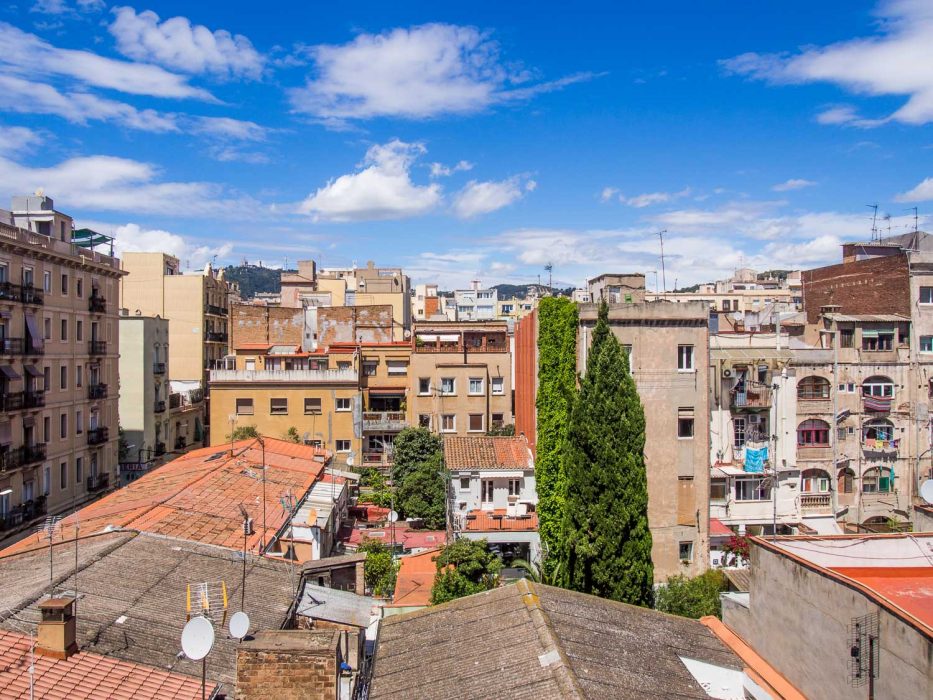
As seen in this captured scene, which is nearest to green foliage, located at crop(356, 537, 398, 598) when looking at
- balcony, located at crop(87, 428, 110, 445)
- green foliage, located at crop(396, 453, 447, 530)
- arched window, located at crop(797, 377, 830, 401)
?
green foliage, located at crop(396, 453, 447, 530)

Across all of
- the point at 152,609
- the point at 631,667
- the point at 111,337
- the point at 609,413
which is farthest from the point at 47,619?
the point at 111,337

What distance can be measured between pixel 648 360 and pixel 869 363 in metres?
16.1

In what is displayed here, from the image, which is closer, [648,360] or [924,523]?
[924,523]

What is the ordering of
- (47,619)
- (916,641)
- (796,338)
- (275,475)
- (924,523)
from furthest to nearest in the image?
(796,338)
(275,475)
(924,523)
(47,619)
(916,641)

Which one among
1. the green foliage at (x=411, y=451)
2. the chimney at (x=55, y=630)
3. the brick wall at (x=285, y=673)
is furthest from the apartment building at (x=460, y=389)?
the brick wall at (x=285, y=673)

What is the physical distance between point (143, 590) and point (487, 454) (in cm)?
1944

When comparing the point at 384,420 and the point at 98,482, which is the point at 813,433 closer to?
the point at 384,420

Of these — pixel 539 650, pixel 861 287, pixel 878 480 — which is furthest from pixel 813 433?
pixel 539 650

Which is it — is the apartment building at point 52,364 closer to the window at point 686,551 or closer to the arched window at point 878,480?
the window at point 686,551

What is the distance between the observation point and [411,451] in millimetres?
36312

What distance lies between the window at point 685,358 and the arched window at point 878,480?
15.6 m

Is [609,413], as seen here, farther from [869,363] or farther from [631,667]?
[869,363]

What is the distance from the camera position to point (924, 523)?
52.8 ft

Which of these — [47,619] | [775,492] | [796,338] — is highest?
[796,338]
